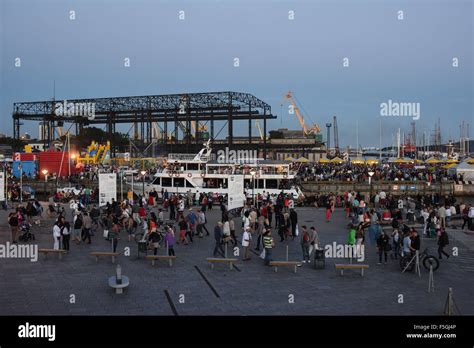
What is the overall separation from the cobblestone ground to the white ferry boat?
58.2ft

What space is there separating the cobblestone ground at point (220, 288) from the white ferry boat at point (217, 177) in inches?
699

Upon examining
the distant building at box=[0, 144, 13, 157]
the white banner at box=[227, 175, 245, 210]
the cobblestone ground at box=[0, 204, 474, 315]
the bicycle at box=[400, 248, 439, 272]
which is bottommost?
the cobblestone ground at box=[0, 204, 474, 315]

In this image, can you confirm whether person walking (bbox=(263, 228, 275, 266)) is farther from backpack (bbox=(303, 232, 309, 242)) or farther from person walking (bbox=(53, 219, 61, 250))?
person walking (bbox=(53, 219, 61, 250))

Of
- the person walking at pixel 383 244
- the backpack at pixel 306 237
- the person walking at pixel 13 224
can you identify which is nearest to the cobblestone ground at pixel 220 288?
the person walking at pixel 383 244

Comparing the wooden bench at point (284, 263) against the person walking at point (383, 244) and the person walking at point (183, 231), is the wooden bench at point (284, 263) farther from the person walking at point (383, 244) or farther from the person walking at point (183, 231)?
the person walking at point (183, 231)

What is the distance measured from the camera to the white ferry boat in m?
32.5

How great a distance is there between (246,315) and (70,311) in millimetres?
3673

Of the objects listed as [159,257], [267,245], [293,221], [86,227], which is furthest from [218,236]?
[86,227]

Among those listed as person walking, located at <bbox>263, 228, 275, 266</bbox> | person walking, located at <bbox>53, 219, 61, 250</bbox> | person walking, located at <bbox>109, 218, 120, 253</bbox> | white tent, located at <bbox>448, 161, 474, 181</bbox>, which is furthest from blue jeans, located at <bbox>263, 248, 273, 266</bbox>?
white tent, located at <bbox>448, 161, 474, 181</bbox>

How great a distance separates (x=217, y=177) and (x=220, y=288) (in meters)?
22.3

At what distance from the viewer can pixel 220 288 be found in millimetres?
10805

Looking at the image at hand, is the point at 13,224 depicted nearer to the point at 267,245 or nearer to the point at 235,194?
the point at 267,245

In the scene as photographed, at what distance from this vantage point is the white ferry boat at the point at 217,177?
32.5 m

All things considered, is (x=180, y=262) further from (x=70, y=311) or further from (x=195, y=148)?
(x=195, y=148)
